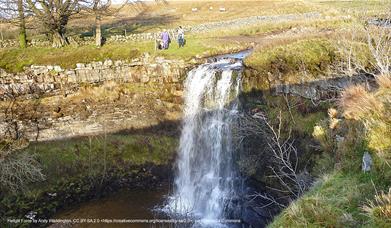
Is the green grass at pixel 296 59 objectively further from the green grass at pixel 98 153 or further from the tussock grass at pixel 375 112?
the green grass at pixel 98 153

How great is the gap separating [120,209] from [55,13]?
1390 centimetres

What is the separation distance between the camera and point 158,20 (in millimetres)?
40312

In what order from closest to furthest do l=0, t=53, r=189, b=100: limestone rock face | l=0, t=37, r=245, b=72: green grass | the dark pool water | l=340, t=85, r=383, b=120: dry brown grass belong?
l=340, t=85, r=383, b=120: dry brown grass
the dark pool water
l=0, t=53, r=189, b=100: limestone rock face
l=0, t=37, r=245, b=72: green grass

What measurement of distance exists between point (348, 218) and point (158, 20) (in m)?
37.6

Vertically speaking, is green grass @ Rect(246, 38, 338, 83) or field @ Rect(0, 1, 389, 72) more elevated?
field @ Rect(0, 1, 389, 72)

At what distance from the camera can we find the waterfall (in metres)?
16.3

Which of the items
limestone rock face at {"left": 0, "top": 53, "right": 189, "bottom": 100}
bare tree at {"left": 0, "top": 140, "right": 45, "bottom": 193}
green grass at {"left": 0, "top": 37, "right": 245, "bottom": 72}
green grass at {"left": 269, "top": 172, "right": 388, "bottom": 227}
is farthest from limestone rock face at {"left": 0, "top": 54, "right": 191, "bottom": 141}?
green grass at {"left": 269, "top": 172, "right": 388, "bottom": 227}

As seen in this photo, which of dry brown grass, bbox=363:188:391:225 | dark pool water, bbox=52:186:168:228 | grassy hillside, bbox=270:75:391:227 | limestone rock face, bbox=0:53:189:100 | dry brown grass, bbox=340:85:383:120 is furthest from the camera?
limestone rock face, bbox=0:53:189:100

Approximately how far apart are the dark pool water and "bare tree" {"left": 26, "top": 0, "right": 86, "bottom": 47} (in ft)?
38.9

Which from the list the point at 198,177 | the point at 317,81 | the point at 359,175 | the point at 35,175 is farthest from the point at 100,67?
the point at 359,175

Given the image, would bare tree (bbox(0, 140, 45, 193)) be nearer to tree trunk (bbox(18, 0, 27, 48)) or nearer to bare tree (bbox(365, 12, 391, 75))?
tree trunk (bbox(18, 0, 27, 48))

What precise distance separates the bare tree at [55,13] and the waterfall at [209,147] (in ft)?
32.8

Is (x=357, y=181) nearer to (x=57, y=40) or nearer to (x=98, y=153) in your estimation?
(x=98, y=153)

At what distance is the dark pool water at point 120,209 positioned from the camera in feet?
49.8
